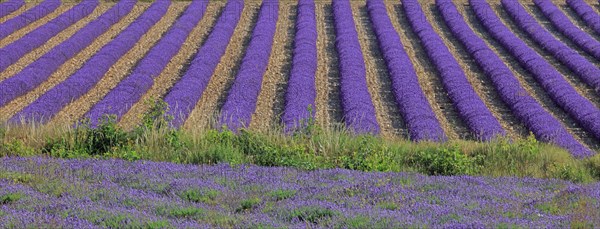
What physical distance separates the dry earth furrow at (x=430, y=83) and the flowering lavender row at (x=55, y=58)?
8.47 meters

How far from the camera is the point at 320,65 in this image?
19406 mm

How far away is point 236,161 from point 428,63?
11.4 m

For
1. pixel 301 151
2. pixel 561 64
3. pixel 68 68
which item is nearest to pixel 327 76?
pixel 561 64

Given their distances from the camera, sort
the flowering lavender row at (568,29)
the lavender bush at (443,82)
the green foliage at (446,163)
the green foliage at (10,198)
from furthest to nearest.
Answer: the flowering lavender row at (568,29) → the lavender bush at (443,82) → the green foliage at (446,163) → the green foliage at (10,198)

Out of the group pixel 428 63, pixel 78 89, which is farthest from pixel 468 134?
pixel 78 89

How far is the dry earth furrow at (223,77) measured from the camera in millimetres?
13930

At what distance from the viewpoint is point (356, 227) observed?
5758 mm

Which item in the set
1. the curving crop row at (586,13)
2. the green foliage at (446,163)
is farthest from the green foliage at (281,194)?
the curving crop row at (586,13)

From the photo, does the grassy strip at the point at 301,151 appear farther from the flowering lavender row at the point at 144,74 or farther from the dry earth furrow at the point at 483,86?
the dry earth furrow at the point at 483,86

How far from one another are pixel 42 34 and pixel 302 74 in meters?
8.33

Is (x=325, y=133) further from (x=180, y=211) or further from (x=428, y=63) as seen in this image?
(x=428, y=63)

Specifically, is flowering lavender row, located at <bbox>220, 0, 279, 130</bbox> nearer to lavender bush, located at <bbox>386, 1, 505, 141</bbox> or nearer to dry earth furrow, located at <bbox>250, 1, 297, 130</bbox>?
dry earth furrow, located at <bbox>250, 1, 297, 130</bbox>

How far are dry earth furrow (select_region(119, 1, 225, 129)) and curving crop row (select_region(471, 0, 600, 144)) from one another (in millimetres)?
7830

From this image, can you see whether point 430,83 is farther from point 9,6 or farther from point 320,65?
point 9,6
